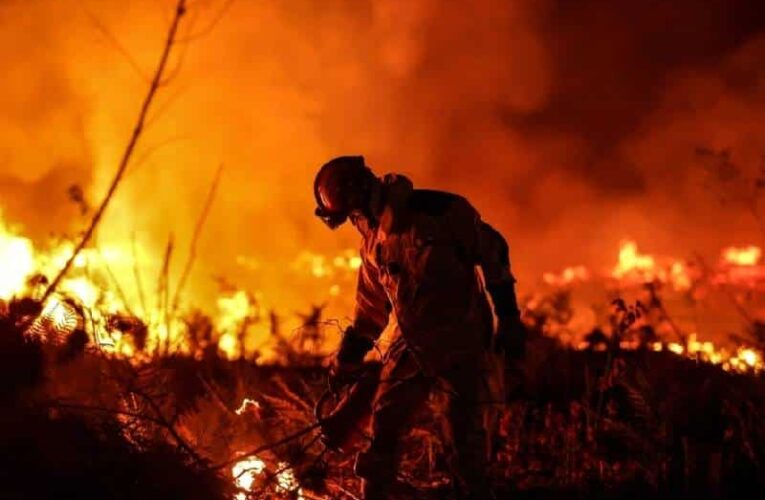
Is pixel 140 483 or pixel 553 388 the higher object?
pixel 553 388

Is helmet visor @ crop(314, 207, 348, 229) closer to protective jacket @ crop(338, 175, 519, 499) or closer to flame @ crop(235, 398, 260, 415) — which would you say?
protective jacket @ crop(338, 175, 519, 499)

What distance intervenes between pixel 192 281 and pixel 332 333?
3310 millimetres

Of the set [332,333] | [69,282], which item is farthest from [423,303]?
[332,333]

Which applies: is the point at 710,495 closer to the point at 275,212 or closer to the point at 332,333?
the point at 332,333

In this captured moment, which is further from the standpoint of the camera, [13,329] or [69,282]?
[69,282]

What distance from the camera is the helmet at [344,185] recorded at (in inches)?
153

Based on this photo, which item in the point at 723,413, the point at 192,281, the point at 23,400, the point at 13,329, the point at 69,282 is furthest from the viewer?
the point at 192,281

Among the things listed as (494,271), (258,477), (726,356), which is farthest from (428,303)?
(726,356)

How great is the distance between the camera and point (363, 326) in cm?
438

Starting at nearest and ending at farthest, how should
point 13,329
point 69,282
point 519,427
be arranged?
point 13,329, point 519,427, point 69,282

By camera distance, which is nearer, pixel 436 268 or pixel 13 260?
pixel 436 268

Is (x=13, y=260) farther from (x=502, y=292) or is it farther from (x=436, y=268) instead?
(x=502, y=292)

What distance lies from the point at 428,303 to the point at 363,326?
25.5 inches

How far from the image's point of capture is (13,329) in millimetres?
2920
